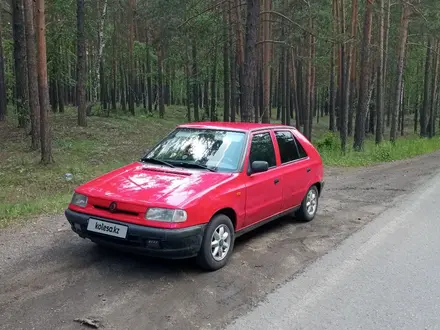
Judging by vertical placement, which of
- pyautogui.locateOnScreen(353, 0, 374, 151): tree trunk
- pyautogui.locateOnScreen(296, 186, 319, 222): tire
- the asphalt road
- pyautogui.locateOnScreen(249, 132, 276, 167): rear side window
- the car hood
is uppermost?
pyautogui.locateOnScreen(353, 0, 374, 151): tree trunk

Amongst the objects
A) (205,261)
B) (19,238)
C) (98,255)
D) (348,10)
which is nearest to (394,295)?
(205,261)

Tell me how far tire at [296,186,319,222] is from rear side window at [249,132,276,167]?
1.29 meters

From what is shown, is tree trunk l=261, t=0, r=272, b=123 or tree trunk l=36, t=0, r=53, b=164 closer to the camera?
tree trunk l=36, t=0, r=53, b=164

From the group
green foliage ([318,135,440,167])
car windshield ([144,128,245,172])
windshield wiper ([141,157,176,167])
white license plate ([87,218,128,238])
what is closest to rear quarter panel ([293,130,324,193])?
car windshield ([144,128,245,172])

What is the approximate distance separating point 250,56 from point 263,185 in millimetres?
8080

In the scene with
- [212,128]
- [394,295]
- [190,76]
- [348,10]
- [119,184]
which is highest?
[348,10]

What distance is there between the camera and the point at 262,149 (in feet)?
20.4

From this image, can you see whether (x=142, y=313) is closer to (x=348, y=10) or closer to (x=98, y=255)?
(x=98, y=255)

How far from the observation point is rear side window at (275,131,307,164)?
264 inches

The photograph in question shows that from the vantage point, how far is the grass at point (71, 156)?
10102mm

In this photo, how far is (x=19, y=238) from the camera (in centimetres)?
606

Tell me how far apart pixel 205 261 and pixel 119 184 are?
1349mm

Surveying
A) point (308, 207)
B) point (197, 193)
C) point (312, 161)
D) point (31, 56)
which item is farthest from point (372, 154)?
point (197, 193)

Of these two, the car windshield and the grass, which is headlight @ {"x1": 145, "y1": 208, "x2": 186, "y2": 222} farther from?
the grass
